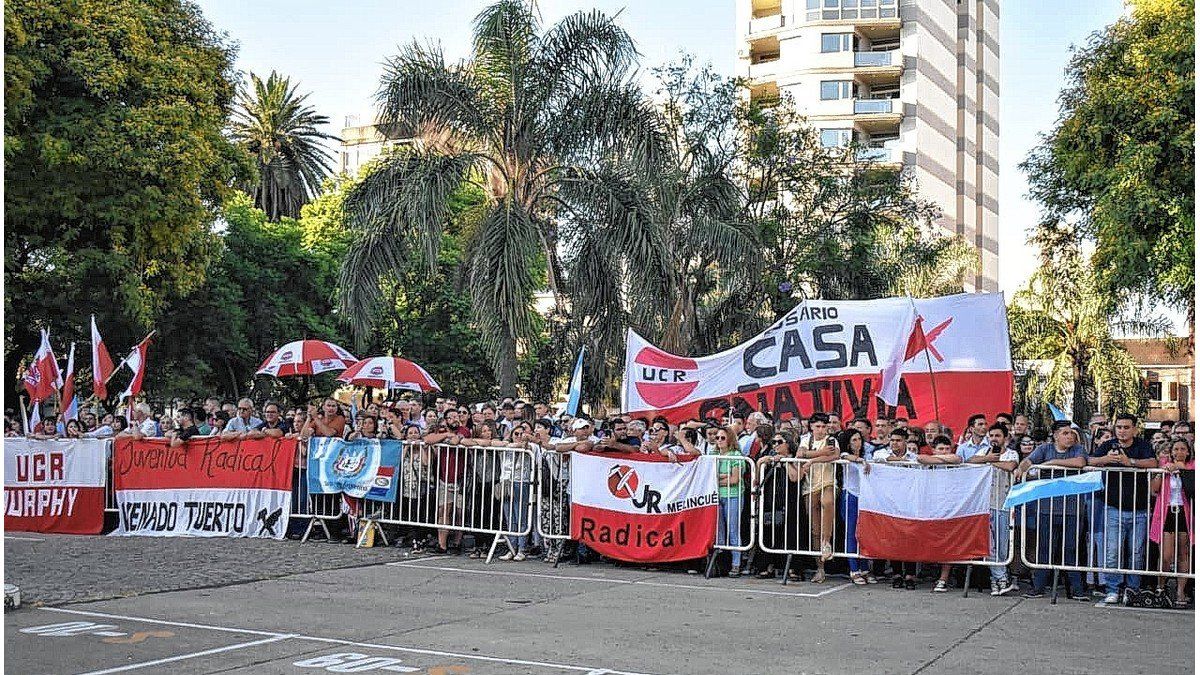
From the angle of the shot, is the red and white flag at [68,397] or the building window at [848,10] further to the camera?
the building window at [848,10]

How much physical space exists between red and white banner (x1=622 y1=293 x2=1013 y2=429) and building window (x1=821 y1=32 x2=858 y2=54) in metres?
61.1

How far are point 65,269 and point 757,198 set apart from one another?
1538cm

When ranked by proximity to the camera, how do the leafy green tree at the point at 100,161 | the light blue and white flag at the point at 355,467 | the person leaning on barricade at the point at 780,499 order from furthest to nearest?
the leafy green tree at the point at 100,161, the light blue and white flag at the point at 355,467, the person leaning on barricade at the point at 780,499

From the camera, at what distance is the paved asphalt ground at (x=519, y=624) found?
27.4 feet

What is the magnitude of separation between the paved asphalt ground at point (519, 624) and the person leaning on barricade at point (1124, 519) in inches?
20.3

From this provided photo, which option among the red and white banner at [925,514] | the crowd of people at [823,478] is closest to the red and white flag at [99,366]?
the crowd of people at [823,478]

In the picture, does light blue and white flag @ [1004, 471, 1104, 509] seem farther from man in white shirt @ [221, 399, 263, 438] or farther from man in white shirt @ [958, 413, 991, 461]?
man in white shirt @ [221, 399, 263, 438]

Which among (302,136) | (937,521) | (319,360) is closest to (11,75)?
(319,360)

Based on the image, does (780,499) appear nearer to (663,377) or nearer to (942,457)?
(942,457)

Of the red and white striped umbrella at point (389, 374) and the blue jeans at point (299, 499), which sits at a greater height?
the red and white striped umbrella at point (389, 374)

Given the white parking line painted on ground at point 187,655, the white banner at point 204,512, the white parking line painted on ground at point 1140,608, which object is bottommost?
the white parking line painted on ground at point 187,655

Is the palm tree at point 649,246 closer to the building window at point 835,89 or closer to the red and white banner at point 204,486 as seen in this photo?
the red and white banner at point 204,486

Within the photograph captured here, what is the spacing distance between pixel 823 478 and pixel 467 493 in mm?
3996

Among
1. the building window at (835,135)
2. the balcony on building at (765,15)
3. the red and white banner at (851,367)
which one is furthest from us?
the balcony on building at (765,15)
